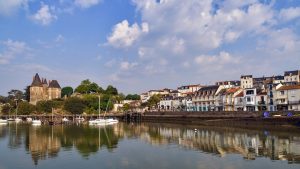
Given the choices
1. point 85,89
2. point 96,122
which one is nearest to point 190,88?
point 85,89

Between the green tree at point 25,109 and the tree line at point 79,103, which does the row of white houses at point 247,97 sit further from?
the green tree at point 25,109

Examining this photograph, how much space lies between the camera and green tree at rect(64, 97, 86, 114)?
10781 centimetres

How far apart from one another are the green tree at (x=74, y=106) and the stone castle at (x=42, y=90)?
785 inches

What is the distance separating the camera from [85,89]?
123 metres

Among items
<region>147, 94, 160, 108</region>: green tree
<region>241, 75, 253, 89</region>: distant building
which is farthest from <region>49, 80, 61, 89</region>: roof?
<region>241, 75, 253, 89</region>: distant building

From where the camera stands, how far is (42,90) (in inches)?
5007

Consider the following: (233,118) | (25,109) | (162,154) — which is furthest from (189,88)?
(162,154)

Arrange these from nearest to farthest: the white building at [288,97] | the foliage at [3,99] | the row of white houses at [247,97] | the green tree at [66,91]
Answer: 1. the white building at [288,97]
2. the row of white houses at [247,97]
3. the green tree at [66,91]
4. the foliage at [3,99]

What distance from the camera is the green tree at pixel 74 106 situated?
10781cm

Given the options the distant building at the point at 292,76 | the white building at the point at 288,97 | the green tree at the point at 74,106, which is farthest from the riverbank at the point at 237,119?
the green tree at the point at 74,106

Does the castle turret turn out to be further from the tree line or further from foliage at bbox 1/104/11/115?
foliage at bbox 1/104/11/115

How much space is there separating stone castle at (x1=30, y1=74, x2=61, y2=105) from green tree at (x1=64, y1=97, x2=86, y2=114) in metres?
19.9

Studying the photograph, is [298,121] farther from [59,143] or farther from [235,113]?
[59,143]

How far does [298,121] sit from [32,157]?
121ft
